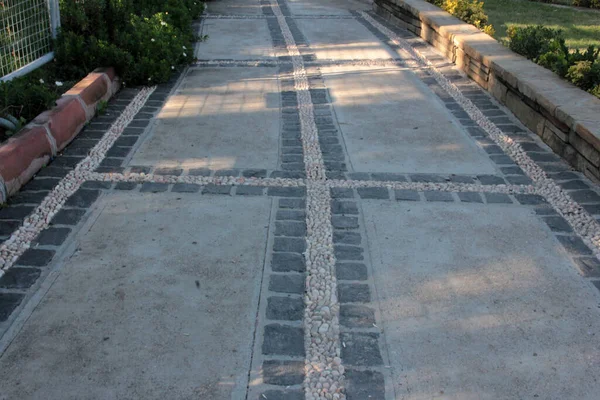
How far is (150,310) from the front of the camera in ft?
10.3

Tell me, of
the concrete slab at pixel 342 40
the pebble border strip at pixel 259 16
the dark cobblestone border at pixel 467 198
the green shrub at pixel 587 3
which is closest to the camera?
the dark cobblestone border at pixel 467 198

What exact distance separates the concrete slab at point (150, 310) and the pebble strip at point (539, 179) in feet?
6.66

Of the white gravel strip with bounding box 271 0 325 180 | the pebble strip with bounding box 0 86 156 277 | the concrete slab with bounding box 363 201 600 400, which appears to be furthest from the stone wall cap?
the pebble strip with bounding box 0 86 156 277

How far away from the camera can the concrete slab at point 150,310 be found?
8.71ft

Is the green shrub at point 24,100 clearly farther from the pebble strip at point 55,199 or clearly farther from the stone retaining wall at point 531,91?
the stone retaining wall at point 531,91

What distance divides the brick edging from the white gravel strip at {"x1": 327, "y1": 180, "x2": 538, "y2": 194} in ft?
7.13

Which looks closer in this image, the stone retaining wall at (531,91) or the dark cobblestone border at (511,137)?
the dark cobblestone border at (511,137)

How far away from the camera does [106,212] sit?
4.11 metres

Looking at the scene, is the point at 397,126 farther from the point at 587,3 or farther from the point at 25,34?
the point at 587,3

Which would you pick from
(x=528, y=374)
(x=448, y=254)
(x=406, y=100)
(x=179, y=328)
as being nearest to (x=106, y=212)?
(x=179, y=328)

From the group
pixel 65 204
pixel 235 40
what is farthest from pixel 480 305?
pixel 235 40

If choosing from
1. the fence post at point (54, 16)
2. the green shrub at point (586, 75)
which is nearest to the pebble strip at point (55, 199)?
the fence post at point (54, 16)

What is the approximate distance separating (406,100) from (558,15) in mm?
6391

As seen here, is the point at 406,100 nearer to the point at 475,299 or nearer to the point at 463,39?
the point at 463,39
